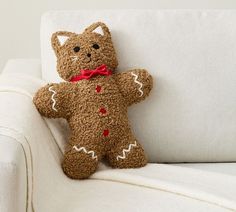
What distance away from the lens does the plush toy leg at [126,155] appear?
1.30 meters

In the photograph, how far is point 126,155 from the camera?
130 cm

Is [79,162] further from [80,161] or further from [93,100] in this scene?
[93,100]

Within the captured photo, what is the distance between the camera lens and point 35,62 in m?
1.67

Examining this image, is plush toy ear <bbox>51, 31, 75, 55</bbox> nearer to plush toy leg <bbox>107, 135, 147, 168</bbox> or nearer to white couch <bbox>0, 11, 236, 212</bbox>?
white couch <bbox>0, 11, 236, 212</bbox>

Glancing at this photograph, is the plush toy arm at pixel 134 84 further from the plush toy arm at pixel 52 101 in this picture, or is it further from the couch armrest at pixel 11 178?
the couch armrest at pixel 11 178

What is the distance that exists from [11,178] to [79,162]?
1.24ft

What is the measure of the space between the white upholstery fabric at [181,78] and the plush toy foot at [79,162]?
227mm

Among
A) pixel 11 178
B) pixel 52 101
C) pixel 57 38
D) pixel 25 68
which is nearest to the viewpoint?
pixel 11 178

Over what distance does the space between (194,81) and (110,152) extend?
0.36 m

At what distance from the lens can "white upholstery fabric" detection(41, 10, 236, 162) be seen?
4.64ft

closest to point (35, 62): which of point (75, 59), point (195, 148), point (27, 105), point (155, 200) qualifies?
point (75, 59)

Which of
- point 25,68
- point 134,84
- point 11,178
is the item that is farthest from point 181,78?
point 11,178

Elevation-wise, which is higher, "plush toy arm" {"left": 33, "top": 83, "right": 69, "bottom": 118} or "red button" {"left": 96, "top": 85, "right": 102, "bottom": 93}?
"red button" {"left": 96, "top": 85, "right": 102, "bottom": 93}

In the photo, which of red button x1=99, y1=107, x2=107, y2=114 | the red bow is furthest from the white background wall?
red button x1=99, y1=107, x2=107, y2=114
